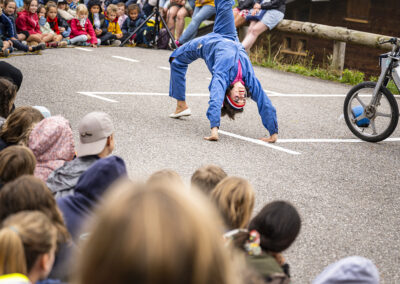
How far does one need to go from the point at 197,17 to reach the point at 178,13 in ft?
3.49

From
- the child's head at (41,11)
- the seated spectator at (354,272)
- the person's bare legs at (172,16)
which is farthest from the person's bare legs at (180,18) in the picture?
the seated spectator at (354,272)

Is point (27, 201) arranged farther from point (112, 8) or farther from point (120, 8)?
point (120, 8)

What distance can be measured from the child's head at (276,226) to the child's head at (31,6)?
10.4 metres

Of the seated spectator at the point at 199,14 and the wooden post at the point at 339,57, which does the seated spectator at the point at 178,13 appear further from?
the wooden post at the point at 339,57

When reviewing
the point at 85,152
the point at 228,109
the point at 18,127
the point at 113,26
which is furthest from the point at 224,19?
the point at 113,26

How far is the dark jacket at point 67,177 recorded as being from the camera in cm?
373

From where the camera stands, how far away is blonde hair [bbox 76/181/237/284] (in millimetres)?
1131

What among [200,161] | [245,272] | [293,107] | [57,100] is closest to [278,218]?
[245,272]

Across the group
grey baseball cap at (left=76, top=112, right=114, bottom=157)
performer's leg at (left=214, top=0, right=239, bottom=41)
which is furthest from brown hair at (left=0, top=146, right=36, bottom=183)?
performer's leg at (left=214, top=0, right=239, bottom=41)

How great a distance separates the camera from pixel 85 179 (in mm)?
3258

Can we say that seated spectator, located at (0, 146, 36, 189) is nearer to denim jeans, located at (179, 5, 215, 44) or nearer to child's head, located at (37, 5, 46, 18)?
child's head, located at (37, 5, 46, 18)

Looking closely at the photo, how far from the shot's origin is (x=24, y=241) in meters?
2.25

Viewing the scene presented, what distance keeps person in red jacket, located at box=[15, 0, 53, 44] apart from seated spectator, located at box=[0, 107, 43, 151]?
8.09 m

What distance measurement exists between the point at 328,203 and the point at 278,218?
249 centimetres
